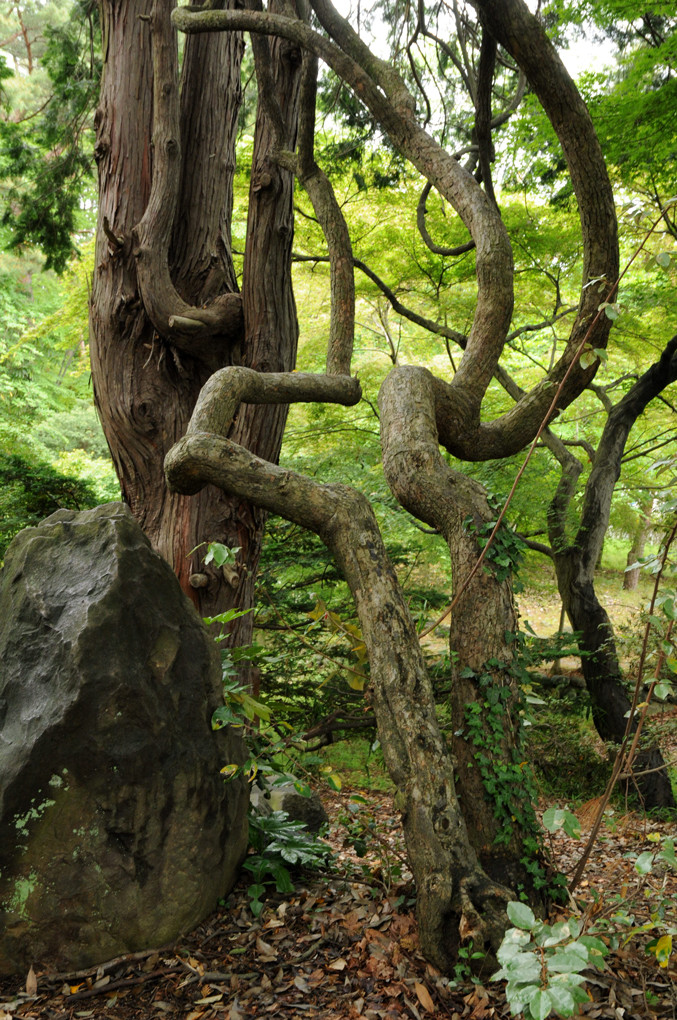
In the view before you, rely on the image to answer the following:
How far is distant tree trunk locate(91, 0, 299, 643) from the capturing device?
14.4ft

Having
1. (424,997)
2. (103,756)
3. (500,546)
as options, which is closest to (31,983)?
(103,756)

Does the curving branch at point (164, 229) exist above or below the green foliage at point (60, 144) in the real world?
below

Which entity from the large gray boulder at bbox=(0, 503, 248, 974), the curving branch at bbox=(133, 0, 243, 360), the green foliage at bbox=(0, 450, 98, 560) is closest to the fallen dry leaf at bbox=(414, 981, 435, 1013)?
the large gray boulder at bbox=(0, 503, 248, 974)

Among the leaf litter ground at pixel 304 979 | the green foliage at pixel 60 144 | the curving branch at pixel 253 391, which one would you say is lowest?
the leaf litter ground at pixel 304 979

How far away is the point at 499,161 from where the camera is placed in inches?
288

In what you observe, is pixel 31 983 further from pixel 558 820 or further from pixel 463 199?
pixel 463 199

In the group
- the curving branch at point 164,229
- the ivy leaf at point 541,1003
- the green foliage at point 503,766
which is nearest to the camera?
the ivy leaf at point 541,1003

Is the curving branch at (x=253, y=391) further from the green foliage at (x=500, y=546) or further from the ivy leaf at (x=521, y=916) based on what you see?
the ivy leaf at (x=521, y=916)

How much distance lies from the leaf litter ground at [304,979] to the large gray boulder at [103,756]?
0.10m

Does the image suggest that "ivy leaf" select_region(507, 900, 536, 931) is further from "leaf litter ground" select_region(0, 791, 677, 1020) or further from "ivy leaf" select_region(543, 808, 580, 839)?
"leaf litter ground" select_region(0, 791, 677, 1020)

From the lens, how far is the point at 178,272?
4.79 metres

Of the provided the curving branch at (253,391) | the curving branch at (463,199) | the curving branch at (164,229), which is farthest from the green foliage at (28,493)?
the curving branch at (463,199)

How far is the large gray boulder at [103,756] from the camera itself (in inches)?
94.3

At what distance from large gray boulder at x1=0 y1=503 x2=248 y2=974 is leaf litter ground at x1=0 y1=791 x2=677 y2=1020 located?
0.10m
